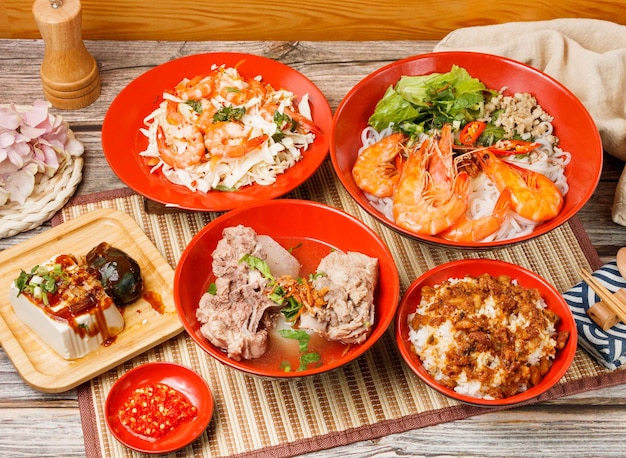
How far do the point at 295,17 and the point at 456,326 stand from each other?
1924mm

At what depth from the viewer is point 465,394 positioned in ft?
8.36

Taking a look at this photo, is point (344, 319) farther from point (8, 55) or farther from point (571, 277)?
point (8, 55)

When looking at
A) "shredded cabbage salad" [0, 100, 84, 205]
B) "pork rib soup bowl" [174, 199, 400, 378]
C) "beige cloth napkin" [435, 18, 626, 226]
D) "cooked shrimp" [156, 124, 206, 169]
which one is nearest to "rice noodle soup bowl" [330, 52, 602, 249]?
"pork rib soup bowl" [174, 199, 400, 378]

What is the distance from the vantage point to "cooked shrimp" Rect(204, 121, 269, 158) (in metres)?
3.15

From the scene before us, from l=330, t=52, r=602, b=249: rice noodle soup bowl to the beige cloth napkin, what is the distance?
248 millimetres

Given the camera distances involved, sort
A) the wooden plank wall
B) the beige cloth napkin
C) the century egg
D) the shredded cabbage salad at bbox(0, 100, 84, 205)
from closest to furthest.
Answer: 1. the century egg
2. the shredded cabbage salad at bbox(0, 100, 84, 205)
3. the beige cloth napkin
4. the wooden plank wall

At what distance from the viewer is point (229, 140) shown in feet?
10.5

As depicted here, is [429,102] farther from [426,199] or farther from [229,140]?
[229,140]

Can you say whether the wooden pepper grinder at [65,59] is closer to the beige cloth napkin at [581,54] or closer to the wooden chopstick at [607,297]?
the beige cloth napkin at [581,54]

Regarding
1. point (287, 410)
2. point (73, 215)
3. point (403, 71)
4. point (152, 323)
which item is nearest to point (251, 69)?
point (403, 71)

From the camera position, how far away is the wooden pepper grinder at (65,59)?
319cm

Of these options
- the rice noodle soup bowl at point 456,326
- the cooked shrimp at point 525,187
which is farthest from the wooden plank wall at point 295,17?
the rice noodle soup bowl at point 456,326

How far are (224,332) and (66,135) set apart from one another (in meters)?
1.26

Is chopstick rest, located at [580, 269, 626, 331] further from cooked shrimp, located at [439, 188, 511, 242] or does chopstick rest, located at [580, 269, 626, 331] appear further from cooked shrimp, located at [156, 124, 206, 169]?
cooked shrimp, located at [156, 124, 206, 169]
